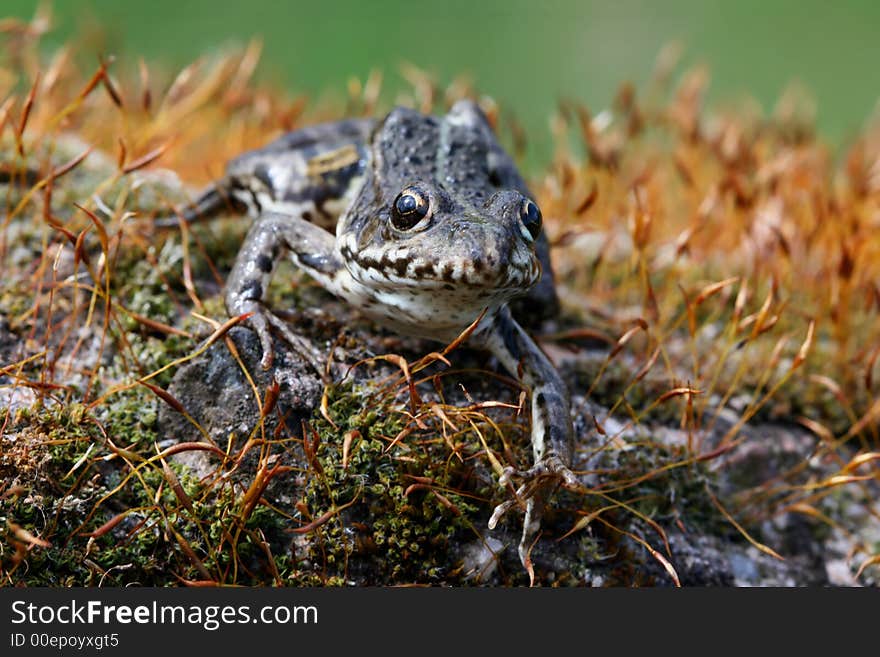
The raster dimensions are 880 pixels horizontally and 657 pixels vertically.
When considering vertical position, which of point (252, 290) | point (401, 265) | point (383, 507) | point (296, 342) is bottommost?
point (383, 507)

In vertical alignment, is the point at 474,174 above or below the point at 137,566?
above

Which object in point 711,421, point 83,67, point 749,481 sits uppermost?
point 83,67

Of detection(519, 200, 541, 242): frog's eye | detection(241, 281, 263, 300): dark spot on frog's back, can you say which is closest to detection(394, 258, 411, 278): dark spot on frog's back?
detection(519, 200, 541, 242): frog's eye

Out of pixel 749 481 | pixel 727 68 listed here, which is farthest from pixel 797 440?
pixel 727 68

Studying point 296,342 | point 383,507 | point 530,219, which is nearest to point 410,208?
point 530,219

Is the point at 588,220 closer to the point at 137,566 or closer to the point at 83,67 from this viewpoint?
the point at 137,566

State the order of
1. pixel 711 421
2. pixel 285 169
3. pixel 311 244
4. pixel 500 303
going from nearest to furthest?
pixel 500 303 < pixel 311 244 < pixel 711 421 < pixel 285 169

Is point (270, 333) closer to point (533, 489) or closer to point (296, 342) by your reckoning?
Answer: point (296, 342)
